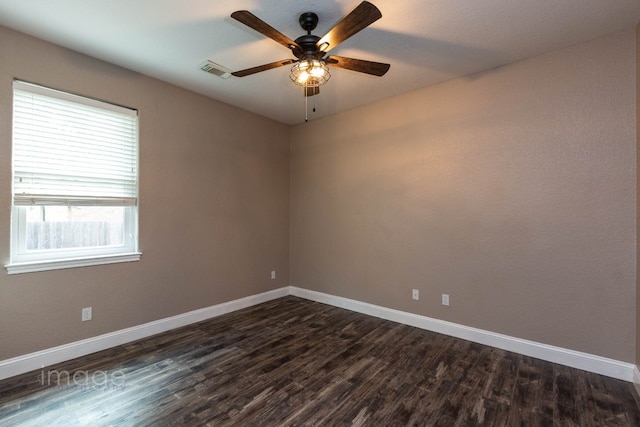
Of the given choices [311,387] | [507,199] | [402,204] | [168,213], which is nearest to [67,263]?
[168,213]

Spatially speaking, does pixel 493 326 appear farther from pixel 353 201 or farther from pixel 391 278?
pixel 353 201

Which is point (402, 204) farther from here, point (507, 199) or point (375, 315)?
point (375, 315)

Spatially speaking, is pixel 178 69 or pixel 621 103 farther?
pixel 178 69

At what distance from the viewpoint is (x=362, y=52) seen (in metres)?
2.61

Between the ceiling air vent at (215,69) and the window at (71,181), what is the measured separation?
0.89m

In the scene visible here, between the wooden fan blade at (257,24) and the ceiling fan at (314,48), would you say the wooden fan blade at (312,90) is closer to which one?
the ceiling fan at (314,48)

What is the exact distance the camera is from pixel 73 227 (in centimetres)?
270

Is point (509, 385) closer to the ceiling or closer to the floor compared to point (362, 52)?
closer to the floor

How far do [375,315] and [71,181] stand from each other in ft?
11.6

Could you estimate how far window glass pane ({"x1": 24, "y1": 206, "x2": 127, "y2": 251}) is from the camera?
8.15ft

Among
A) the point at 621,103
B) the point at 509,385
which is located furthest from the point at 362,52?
the point at 509,385

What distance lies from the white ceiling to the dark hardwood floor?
275 centimetres

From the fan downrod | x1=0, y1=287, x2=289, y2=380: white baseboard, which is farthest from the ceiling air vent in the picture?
x1=0, y1=287, x2=289, y2=380: white baseboard

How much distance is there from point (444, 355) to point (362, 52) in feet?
9.44
